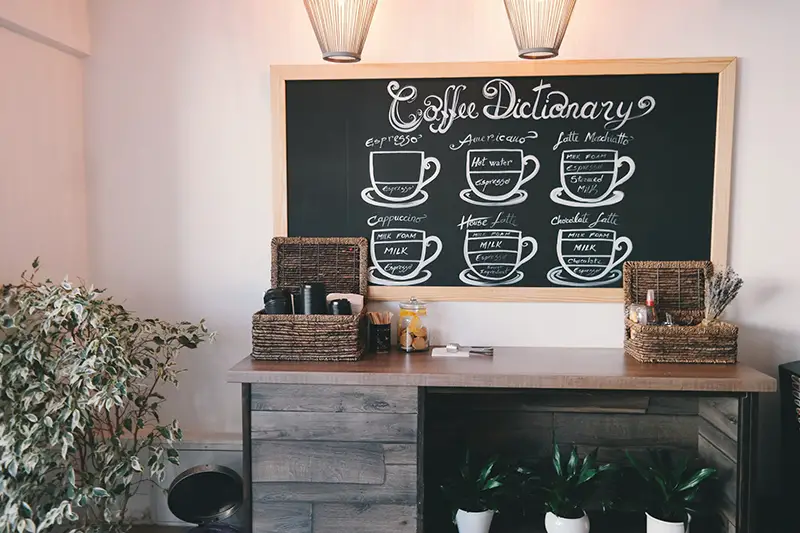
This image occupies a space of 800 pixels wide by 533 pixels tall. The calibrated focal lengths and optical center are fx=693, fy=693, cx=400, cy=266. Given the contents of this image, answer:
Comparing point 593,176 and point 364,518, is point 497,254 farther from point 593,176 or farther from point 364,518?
point 364,518

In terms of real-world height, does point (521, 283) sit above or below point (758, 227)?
below

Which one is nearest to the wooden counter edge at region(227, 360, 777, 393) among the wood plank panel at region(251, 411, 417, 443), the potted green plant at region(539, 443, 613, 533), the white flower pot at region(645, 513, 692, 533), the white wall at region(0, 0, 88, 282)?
the wood plank panel at region(251, 411, 417, 443)

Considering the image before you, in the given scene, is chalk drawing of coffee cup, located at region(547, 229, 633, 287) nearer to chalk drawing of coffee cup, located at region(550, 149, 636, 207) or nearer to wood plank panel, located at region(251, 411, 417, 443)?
chalk drawing of coffee cup, located at region(550, 149, 636, 207)

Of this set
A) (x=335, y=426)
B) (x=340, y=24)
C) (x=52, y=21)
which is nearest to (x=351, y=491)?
(x=335, y=426)

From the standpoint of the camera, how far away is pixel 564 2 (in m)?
2.18

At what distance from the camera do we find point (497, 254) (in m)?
2.52

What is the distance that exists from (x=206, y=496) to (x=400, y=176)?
4.37ft

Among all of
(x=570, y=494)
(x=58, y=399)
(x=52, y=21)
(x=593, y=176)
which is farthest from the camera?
(x=593, y=176)

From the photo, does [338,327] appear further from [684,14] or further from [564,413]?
[684,14]

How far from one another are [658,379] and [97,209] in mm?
2055

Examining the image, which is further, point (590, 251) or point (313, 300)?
point (590, 251)

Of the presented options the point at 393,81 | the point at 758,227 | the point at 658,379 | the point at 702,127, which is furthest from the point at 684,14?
the point at 658,379

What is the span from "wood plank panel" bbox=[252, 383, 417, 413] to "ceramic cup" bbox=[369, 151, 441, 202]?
0.77 m

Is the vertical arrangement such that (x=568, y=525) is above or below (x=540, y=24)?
below
